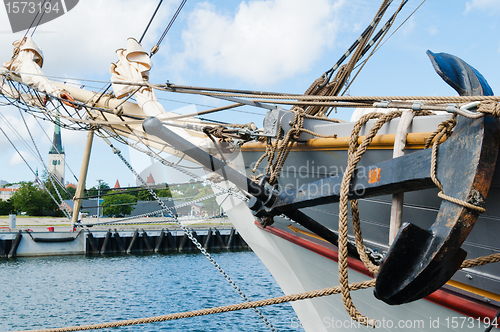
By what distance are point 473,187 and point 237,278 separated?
1462 cm

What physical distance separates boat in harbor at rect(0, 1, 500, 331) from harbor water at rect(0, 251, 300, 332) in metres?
6.30

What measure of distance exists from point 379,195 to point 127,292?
41.3 ft

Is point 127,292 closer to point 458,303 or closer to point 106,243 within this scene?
point 106,243

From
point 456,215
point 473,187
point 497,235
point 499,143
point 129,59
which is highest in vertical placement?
point 129,59

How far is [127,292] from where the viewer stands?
12.9 m

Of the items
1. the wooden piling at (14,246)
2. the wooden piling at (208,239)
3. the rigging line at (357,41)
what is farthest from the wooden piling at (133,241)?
the rigging line at (357,41)

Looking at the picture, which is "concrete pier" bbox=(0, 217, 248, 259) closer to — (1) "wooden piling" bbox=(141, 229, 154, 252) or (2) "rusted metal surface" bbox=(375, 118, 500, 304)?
(1) "wooden piling" bbox=(141, 229, 154, 252)

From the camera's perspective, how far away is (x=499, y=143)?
5.37ft

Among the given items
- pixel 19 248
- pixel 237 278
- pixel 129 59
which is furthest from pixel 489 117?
pixel 19 248

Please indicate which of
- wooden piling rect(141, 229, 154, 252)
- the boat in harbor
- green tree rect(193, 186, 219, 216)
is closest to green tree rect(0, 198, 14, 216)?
wooden piling rect(141, 229, 154, 252)

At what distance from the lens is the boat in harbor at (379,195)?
1.57 metres

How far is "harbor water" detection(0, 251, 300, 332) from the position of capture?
9.74 m

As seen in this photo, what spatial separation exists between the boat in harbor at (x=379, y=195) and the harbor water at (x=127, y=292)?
20.7 ft

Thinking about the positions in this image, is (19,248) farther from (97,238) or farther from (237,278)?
(237,278)
